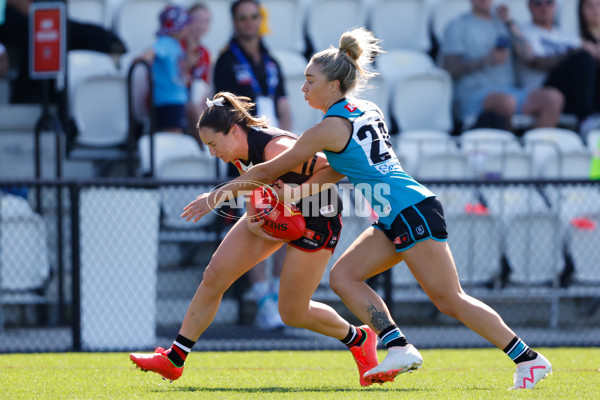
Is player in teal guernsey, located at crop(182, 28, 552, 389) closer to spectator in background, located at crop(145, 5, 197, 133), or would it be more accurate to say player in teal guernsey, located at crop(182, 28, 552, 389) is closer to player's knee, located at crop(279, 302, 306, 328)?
player's knee, located at crop(279, 302, 306, 328)

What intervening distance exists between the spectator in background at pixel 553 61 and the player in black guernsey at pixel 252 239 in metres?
6.12

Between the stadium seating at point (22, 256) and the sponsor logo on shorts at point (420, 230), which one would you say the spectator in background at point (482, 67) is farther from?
the sponsor logo on shorts at point (420, 230)

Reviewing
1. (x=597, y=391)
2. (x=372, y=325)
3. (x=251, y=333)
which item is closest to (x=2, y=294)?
(x=251, y=333)

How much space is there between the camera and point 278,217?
485 cm

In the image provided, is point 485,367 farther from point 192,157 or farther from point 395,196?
point 192,157

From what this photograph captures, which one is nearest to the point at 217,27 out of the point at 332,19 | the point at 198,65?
the point at 198,65

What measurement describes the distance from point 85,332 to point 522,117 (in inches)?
218

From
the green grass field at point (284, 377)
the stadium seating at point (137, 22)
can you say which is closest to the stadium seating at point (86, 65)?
the stadium seating at point (137, 22)

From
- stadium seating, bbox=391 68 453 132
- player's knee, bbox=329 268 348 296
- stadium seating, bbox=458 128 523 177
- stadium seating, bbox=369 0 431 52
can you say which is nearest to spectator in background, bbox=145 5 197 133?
stadium seating, bbox=391 68 453 132

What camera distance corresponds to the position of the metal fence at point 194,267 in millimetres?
7227

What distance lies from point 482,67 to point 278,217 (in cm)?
605

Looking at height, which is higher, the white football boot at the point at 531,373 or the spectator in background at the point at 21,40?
the spectator in background at the point at 21,40

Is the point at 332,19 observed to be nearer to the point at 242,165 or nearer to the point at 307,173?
the point at 242,165

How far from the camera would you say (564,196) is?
336 inches
